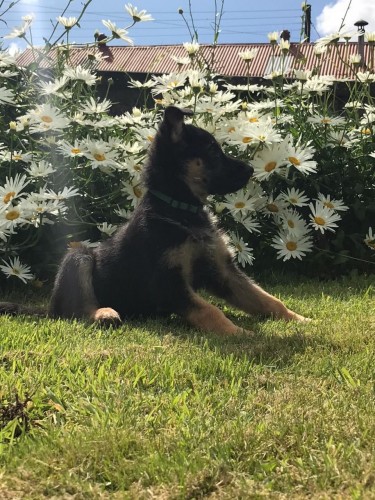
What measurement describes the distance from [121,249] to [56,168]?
1.31 meters

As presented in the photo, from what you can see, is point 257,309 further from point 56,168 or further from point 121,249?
point 56,168

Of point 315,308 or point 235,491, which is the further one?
point 315,308

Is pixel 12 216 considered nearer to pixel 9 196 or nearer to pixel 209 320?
Answer: pixel 9 196

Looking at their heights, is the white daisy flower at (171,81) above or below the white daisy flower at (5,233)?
above

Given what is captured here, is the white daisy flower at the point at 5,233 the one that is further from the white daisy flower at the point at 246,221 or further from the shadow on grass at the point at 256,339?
the white daisy flower at the point at 246,221

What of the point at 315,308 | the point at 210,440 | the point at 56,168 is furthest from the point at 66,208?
the point at 210,440

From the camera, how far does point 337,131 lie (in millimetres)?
5180

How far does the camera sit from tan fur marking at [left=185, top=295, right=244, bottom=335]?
10.6 feet

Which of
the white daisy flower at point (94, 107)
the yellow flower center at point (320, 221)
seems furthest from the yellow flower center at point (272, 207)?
the white daisy flower at point (94, 107)

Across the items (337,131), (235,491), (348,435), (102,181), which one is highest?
(337,131)

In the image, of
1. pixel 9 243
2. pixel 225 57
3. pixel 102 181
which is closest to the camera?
pixel 9 243

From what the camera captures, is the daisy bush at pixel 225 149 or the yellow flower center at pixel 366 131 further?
the yellow flower center at pixel 366 131

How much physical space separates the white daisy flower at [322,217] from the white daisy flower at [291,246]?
0.15m

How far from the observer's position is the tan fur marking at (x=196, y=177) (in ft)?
12.5
